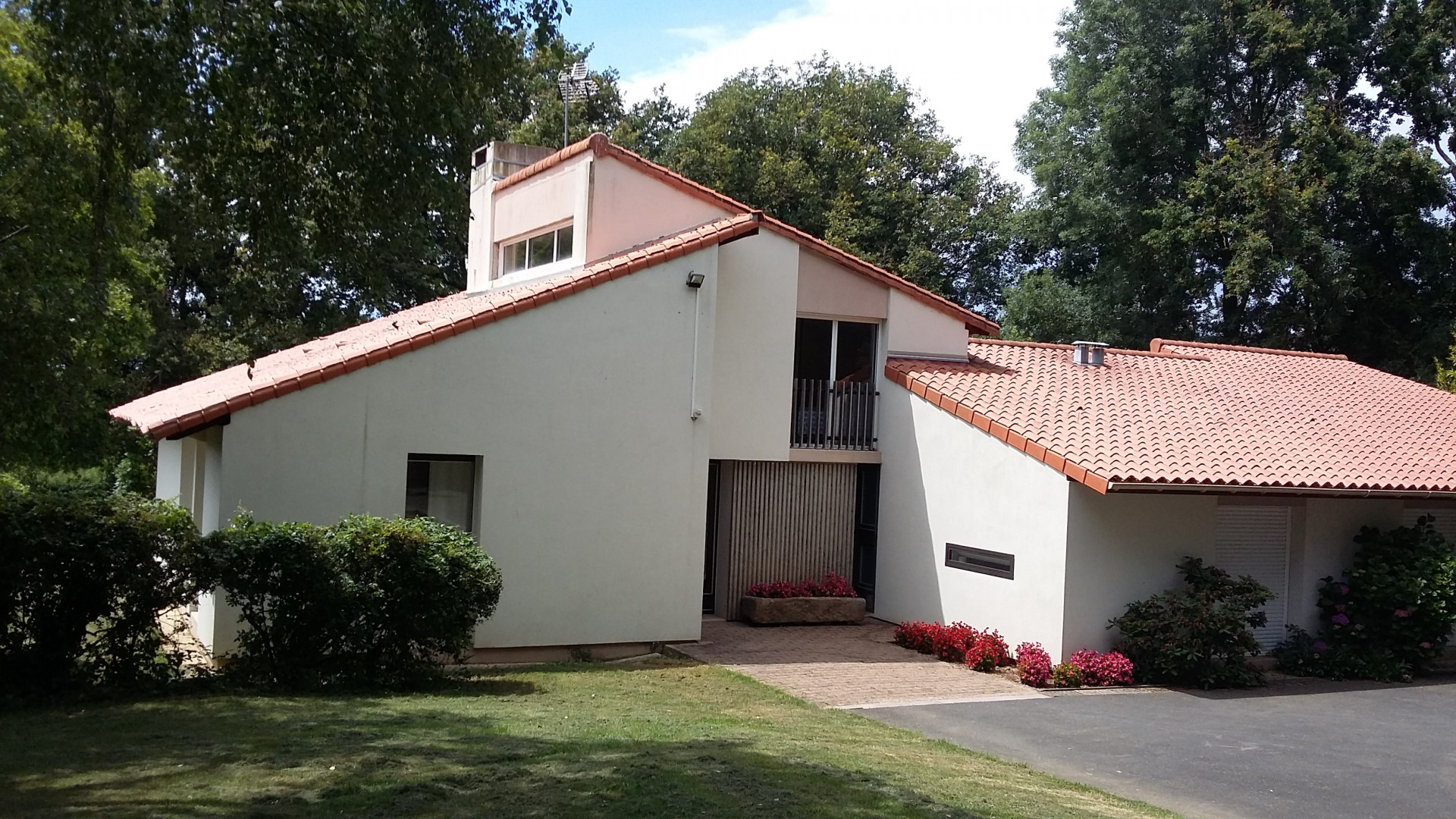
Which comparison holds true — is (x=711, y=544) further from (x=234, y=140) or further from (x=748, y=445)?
(x=234, y=140)

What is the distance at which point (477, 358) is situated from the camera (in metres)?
13.8

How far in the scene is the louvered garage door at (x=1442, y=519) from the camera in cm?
1739

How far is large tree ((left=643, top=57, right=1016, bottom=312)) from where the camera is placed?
36594mm

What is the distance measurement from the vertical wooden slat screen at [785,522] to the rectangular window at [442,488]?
461cm

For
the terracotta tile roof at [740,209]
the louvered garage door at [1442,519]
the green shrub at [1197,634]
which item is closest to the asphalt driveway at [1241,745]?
the green shrub at [1197,634]

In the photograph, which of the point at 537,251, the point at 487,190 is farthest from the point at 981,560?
the point at 487,190

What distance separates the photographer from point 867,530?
60.2 feet

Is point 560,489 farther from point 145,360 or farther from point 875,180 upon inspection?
point 875,180

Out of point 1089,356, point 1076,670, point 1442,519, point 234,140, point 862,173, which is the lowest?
point 1076,670

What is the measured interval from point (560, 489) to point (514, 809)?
7727mm

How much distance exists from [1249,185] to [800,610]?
1778cm

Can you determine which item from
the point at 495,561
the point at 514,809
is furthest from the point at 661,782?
the point at 495,561

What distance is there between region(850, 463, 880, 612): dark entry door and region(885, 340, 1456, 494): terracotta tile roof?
65.5 inches

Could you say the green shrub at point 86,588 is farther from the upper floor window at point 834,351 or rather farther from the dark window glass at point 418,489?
the upper floor window at point 834,351
